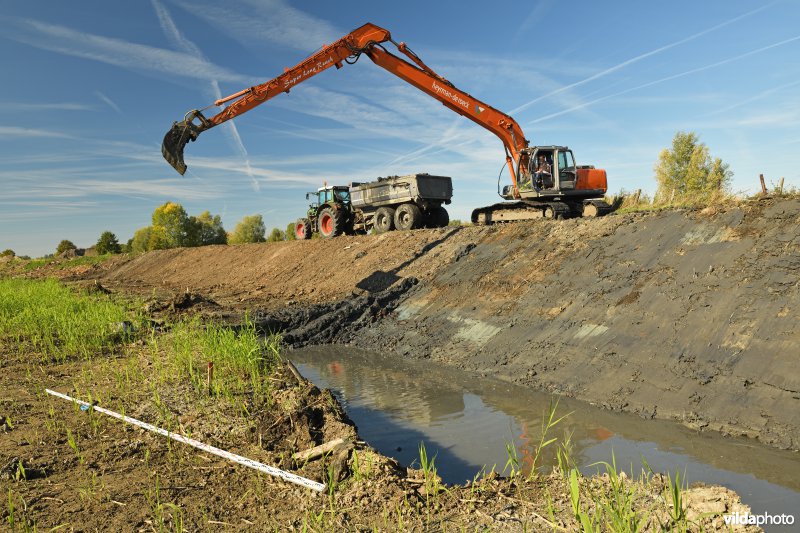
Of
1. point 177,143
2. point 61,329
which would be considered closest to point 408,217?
point 177,143

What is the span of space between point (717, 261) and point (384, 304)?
7262 mm

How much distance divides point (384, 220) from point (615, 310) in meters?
12.3

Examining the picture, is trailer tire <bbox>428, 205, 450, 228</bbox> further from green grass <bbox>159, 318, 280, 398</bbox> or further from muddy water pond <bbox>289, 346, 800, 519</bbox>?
green grass <bbox>159, 318, 280, 398</bbox>

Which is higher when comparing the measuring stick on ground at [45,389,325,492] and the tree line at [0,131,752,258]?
the tree line at [0,131,752,258]

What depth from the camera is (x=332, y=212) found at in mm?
21484

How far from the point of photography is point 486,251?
12.8m

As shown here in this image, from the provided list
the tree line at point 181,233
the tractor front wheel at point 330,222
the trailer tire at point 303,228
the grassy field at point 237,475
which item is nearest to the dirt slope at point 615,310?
the grassy field at point 237,475

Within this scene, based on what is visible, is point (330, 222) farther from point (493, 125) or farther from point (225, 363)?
point (225, 363)

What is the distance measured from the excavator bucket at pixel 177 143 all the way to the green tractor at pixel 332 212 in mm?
8570

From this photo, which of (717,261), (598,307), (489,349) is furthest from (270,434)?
(717,261)

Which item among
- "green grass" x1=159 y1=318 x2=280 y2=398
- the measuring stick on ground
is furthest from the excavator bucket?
the measuring stick on ground

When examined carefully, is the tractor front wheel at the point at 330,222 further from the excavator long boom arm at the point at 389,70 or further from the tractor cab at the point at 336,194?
the excavator long boom arm at the point at 389,70

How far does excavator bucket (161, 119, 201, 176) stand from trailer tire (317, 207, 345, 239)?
8.53 m

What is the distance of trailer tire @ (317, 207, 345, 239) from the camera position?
21.2 metres
